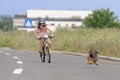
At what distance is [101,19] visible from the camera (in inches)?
4181

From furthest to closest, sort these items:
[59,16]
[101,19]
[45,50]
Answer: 1. [59,16]
2. [101,19]
3. [45,50]

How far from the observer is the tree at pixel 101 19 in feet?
341

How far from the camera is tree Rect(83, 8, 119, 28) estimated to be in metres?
104

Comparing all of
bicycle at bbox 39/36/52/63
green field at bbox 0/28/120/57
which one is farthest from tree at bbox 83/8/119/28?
bicycle at bbox 39/36/52/63

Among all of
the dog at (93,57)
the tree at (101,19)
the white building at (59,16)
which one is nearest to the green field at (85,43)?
the dog at (93,57)

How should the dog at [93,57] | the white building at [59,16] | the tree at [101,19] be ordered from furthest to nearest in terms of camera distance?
1. the white building at [59,16]
2. the tree at [101,19]
3. the dog at [93,57]

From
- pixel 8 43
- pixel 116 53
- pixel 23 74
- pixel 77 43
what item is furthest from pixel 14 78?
pixel 8 43

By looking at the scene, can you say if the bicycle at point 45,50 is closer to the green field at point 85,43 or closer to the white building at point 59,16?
the green field at point 85,43

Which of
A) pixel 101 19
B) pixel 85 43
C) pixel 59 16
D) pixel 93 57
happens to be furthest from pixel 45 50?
pixel 59 16

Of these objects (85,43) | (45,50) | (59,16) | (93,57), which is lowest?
(85,43)

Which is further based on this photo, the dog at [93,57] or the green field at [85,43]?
the green field at [85,43]

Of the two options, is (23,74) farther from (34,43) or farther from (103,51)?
(34,43)

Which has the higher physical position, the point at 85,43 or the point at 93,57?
the point at 93,57

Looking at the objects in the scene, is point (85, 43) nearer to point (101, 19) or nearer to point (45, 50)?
point (45, 50)
